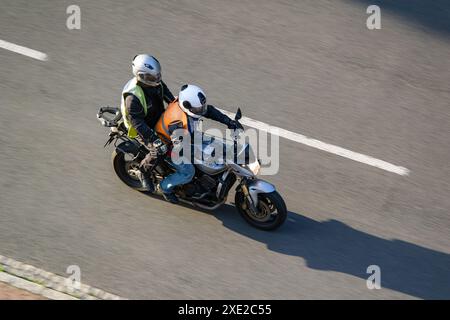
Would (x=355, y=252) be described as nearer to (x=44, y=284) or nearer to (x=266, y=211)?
(x=266, y=211)

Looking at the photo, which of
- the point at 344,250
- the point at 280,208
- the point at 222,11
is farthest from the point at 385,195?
the point at 222,11

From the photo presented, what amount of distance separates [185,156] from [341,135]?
9.72 feet

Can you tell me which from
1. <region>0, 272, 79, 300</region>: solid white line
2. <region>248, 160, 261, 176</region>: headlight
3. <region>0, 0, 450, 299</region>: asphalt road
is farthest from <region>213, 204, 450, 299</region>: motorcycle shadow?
<region>0, 272, 79, 300</region>: solid white line

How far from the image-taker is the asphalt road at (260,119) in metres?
8.34

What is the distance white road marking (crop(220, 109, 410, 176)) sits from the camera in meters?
9.73

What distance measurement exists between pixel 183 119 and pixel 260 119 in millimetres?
2456

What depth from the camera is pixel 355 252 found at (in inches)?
339

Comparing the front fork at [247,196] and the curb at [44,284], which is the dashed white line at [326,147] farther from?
the curb at [44,284]

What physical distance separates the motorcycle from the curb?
1818mm

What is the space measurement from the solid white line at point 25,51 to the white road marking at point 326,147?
346 centimetres

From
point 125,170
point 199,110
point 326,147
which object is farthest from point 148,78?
point 326,147

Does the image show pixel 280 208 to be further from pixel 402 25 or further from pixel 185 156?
pixel 402 25

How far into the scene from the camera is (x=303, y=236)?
876 centimetres
